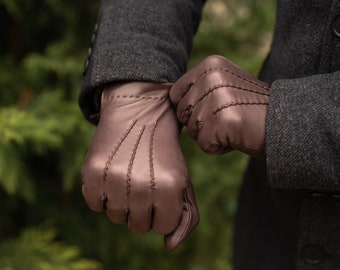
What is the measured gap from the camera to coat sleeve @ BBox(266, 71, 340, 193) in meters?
0.51

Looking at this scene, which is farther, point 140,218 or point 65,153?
point 65,153

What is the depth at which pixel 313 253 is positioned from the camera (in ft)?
2.11

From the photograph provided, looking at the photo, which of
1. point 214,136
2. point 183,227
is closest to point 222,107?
point 214,136

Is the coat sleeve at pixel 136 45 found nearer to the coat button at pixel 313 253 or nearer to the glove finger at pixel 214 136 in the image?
the glove finger at pixel 214 136

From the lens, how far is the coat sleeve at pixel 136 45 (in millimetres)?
583

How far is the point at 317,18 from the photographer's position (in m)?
0.58

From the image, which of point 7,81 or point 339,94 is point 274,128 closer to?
point 339,94

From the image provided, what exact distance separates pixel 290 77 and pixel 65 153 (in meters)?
0.74

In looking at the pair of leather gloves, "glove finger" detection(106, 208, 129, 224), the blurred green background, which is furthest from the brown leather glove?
the blurred green background

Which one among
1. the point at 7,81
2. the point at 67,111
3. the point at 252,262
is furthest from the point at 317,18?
the point at 7,81

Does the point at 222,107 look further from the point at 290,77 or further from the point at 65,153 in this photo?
the point at 65,153

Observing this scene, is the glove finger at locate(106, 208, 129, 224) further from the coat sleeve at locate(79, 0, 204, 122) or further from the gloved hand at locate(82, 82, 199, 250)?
the coat sleeve at locate(79, 0, 204, 122)

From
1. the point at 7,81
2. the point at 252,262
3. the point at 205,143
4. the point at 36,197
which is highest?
the point at 205,143

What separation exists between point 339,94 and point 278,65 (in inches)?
6.4
